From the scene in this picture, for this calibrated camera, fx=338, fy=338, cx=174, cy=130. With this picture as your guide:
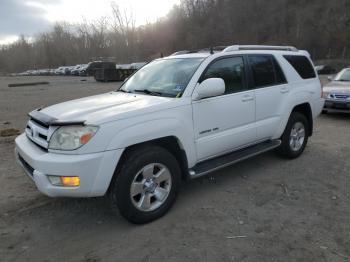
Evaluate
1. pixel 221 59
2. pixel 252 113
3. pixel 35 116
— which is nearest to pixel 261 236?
pixel 252 113

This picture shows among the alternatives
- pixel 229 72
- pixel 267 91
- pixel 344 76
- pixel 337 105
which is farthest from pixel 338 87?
pixel 229 72

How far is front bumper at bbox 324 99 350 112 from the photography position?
8868 mm

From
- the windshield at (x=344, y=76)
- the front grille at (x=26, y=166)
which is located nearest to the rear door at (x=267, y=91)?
the front grille at (x=26, y=166)

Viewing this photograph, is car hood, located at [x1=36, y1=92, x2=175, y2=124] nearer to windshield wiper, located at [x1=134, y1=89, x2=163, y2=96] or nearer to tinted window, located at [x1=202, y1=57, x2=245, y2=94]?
windshield wiper, located at [x1=134, y1=89, x2=163, y2=96]

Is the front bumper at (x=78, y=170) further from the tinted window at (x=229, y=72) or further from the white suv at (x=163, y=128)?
the tinted window at (x=229, y=72)

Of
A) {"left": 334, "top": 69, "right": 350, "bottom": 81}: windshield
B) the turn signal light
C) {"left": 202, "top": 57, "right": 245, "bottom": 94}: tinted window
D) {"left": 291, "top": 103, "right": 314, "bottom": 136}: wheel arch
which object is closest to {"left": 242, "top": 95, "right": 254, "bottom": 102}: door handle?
{"left": 202, "top": 57, "right": 245, "bottom": 94}: tinted window

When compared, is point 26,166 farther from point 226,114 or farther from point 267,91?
point 267,91

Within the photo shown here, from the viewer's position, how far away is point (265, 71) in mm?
5012

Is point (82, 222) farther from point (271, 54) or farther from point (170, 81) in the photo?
point (271, 54)

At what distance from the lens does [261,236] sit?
3357 millimetres

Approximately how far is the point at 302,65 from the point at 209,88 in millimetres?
2721

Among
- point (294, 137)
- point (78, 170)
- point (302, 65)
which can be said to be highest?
point (302, 65)

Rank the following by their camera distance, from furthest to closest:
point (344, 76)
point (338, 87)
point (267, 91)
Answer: point (344, 76)
point (338, 87)
point (267, 91)

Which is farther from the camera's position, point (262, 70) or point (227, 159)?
point (262, 70)
